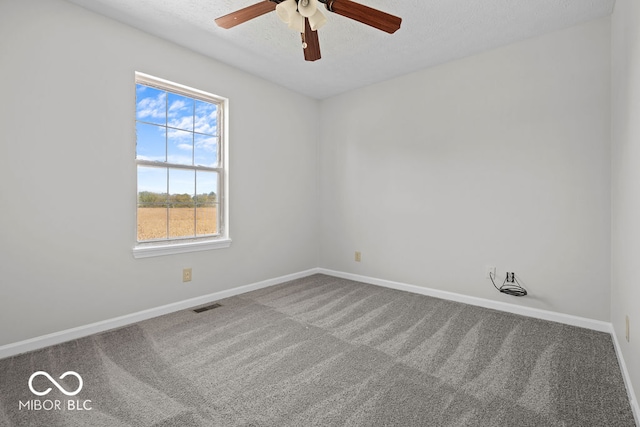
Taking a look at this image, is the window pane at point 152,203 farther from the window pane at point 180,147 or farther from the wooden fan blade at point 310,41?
the wooden fan blade at point 310,41

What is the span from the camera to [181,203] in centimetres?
292

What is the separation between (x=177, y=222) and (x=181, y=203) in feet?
0.63

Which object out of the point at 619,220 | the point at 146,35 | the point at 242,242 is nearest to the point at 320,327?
the point at 242,242

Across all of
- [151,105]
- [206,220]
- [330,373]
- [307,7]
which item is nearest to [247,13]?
[307,7]

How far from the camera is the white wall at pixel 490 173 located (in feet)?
7.98

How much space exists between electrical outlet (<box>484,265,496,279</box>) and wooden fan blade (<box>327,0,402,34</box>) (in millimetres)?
2328

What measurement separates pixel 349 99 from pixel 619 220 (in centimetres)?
301

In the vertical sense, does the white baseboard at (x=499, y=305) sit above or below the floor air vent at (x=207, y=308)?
above

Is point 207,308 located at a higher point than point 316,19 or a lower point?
lower

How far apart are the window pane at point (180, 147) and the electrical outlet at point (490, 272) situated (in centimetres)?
316

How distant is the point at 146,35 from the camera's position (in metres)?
2.59

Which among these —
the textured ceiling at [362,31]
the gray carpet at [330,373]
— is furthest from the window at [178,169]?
the gray carpet at [330,373]

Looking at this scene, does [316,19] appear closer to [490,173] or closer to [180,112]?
[180,112]

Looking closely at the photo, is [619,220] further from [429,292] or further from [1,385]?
[1,385]
